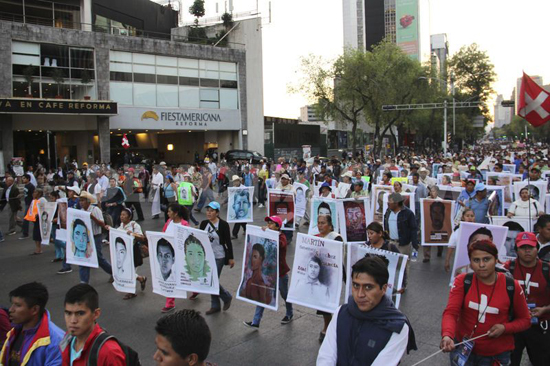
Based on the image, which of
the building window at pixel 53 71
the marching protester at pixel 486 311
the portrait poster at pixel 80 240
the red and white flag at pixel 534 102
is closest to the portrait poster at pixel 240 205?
the portrait poster at pixel 80 240

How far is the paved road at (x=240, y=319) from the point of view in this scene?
612 cm

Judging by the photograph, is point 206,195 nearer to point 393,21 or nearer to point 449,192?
point 449,192

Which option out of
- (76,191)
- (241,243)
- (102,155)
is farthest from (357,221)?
(102,155)

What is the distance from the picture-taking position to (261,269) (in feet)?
23.4

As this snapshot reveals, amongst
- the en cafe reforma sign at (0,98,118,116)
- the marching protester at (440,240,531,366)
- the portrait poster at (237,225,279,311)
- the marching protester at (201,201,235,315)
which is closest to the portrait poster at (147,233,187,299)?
the marching protester at (201,201,235,315)

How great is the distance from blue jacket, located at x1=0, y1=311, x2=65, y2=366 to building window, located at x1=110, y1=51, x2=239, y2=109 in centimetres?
3953

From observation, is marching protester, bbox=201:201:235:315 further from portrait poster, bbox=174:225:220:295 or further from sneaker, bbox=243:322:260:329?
sneaker, bbox=243:322:260:329

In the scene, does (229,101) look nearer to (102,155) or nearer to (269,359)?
(102,155)

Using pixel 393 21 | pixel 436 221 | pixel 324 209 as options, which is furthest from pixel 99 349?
pixel 393 21

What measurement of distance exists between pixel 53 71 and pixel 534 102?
36.6 metres

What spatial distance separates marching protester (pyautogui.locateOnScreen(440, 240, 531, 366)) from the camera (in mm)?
3816

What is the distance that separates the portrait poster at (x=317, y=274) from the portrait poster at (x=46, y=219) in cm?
742

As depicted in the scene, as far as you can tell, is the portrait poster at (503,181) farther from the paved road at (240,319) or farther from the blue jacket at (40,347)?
the blue jacket at (40,347)

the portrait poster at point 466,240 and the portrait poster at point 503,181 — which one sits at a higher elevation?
the portrait poster at point 503,181
